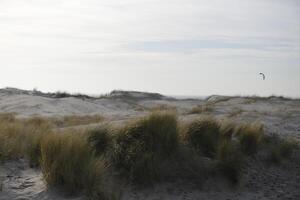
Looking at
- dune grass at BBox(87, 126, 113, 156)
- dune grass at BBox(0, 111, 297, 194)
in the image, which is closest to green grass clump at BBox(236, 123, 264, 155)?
dune grass at BBox(0, 111, 297, 194)

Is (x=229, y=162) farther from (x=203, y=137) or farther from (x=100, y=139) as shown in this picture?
(x=100, y=139)

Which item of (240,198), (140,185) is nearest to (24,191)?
(140,185)

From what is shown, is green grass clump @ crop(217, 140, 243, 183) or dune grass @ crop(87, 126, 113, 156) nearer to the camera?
dune grass @ crop(87, 126, 113, 156)

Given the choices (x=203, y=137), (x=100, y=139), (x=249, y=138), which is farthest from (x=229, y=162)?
(x=100, y=139)

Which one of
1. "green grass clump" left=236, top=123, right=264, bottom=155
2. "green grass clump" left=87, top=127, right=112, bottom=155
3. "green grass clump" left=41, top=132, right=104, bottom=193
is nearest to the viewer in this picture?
"green grass clump" left=41, top=132, right=104, bottom=193

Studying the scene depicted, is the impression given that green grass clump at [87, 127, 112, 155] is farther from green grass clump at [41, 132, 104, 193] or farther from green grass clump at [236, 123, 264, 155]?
green grass clump at [236, 123, 264, 155]

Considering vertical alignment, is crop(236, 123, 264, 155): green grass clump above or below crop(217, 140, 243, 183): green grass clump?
above

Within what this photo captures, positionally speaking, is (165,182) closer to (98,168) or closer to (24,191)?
(98,168)

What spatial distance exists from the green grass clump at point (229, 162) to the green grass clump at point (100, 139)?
76.4 inches

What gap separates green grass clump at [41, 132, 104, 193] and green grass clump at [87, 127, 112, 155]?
0.99 metres

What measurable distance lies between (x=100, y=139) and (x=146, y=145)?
760 mm

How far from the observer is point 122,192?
6406 millimetres

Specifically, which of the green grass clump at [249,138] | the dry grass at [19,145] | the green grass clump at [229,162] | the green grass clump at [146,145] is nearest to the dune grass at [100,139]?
the green grass clump at [146,145]

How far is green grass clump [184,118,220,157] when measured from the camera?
317 inches
